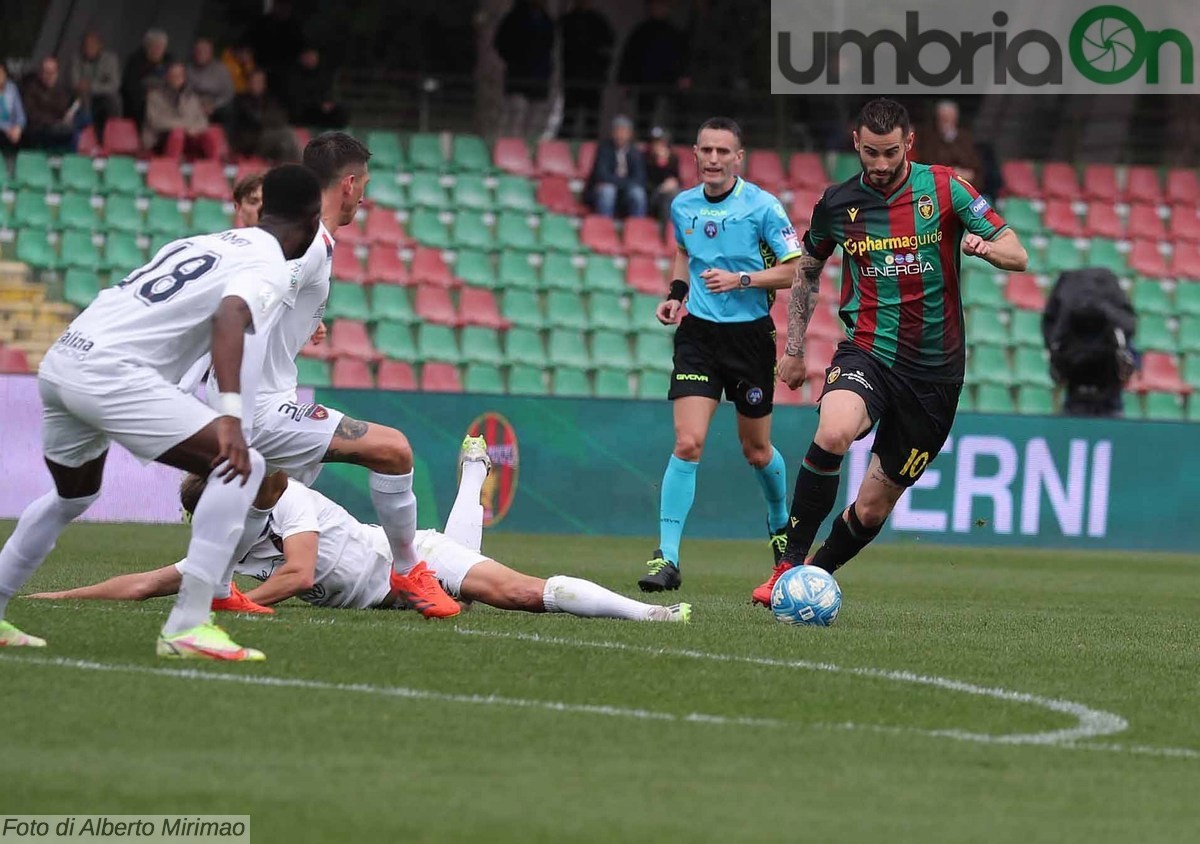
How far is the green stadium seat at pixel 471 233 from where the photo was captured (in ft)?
68.3

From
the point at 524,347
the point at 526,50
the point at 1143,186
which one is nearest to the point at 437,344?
the point at 524,347

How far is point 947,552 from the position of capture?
1591 cm

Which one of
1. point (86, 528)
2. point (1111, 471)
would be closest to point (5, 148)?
point (86, 528)

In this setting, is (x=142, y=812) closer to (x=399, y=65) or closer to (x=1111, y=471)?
(x=1111, y=471)

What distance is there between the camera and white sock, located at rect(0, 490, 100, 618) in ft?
21.9

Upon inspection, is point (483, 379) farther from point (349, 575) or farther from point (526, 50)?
point (349, 575)

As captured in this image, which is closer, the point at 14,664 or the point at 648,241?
the point at 14,664

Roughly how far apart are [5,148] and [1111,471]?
11645 millimetres

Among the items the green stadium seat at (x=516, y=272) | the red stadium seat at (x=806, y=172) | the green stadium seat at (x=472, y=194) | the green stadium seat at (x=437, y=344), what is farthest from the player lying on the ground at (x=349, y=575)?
the red stadium seat at (x=806, y=172)

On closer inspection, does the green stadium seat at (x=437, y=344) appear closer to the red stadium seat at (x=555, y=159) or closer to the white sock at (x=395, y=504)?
the red stadium seat at (x=555, y=159)

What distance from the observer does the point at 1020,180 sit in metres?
23.8

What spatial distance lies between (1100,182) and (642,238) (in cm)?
662

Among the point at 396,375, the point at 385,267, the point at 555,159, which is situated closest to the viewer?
the point at 396,375

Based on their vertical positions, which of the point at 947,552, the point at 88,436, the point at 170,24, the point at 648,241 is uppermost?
the point at 170,24
